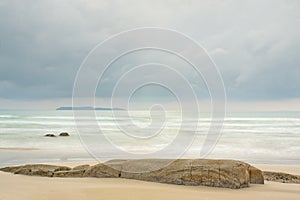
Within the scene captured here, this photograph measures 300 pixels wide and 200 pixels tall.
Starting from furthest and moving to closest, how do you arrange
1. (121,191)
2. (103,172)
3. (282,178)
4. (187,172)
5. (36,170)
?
(282,178)
(36,170)
(103,172)
(187,172)
(121,191)

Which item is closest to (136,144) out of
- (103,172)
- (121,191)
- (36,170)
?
(36,170)

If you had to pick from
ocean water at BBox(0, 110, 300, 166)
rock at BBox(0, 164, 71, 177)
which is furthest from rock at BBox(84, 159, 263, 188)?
ocean water at BBox(0, 110, 300, 166)

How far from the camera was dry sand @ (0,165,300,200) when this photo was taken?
511 centimetres

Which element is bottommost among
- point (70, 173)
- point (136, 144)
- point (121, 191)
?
point (121, 191)

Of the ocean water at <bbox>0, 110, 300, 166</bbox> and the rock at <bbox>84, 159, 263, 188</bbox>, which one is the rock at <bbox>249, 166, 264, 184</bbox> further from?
the ocean water at <bbox>0, 110, 300, 166</bbox>

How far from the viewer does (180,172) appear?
6.18 metres

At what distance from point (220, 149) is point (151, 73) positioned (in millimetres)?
8958

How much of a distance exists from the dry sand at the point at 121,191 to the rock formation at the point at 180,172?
205 mm

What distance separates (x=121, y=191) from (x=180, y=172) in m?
1.34

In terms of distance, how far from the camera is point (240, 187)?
5863 mm

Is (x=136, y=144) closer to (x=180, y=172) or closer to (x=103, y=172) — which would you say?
(x=103, y=172)

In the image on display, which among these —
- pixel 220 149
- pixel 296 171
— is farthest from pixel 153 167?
pixel 220 149

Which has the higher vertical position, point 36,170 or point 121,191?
point 36,170

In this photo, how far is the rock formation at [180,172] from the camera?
5.91 meters
